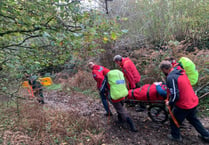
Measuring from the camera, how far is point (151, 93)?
4.27m

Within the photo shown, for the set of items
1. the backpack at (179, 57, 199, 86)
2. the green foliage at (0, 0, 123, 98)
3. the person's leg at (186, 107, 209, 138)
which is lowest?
the person's leg at (186, 107, 209, 138)

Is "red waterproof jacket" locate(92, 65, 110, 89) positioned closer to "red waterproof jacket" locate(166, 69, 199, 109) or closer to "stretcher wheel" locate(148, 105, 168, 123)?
"stretcher wheel" locate(148, 105, 168, 123)

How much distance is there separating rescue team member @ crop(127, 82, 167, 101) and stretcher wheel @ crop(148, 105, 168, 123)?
37cm

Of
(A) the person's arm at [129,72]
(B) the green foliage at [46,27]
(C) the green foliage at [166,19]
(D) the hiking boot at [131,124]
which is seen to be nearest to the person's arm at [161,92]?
(D) the hiking boot at [131,124]

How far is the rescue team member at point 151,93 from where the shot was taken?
413 centimetres

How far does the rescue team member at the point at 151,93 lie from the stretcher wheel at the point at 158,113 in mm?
375

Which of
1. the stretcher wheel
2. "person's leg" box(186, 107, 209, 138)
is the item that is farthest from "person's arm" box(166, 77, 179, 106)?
the stretcher wheel

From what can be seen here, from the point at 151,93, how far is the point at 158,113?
2.45ft

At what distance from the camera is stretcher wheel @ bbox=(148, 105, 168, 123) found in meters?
4.43

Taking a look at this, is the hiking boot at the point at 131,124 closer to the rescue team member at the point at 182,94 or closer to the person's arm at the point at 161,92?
the person's arm at the point at 161,92

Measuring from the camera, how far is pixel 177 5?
320 inches

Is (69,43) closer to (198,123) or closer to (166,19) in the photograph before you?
(198,123)

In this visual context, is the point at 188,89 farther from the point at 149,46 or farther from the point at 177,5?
the point at 177,5

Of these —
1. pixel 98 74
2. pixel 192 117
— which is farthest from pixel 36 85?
pixel 192 117
